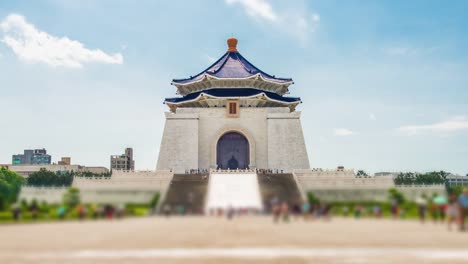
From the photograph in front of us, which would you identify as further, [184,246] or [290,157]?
[290,157]

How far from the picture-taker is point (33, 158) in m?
90.9

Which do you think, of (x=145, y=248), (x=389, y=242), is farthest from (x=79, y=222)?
(x=389, y=242)

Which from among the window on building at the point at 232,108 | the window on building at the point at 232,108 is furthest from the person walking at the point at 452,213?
the window on building at the point at 232,108

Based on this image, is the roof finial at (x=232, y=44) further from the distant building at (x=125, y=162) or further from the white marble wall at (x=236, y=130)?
the distant building at (x=125, y=162)

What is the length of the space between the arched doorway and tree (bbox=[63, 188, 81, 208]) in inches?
1044

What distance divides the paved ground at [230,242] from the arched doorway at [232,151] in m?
26.5

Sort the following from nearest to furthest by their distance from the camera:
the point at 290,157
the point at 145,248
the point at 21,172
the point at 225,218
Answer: the point at 145,248
the point at 225,218
the point at 290,157
the point at 21,172

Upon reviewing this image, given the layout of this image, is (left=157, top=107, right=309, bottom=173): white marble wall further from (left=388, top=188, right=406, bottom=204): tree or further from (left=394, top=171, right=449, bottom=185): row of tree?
(left=388, top=188, right=406, bottom=204): tree

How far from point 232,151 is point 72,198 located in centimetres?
2711

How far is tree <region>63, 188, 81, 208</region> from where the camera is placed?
444 inches

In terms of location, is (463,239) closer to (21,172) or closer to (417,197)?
(417,197)

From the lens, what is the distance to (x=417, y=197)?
39.1 ft

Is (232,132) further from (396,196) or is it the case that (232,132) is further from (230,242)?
(230,242)

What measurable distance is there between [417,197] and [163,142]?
28.1 metres
